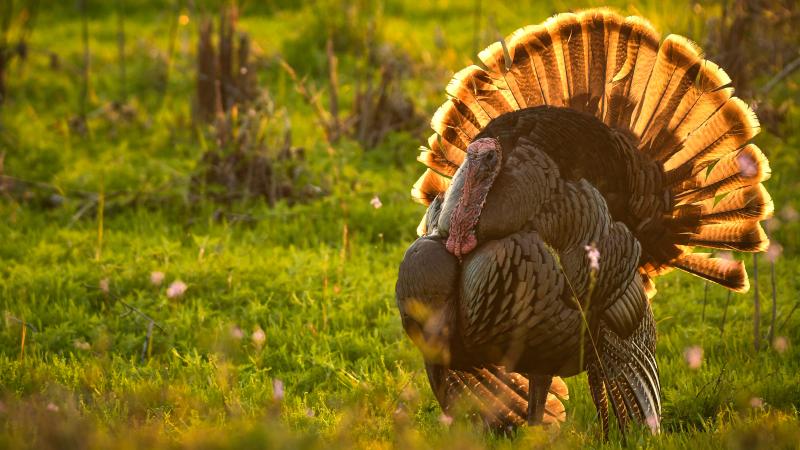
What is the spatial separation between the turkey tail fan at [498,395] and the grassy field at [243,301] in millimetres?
114

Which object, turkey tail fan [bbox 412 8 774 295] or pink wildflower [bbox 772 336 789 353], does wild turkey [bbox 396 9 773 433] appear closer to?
turkey tail fan [bbox 412 8 774 295]

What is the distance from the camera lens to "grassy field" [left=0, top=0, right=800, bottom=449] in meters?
3.79

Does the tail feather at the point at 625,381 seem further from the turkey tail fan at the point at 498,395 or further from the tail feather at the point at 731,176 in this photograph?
the tail feather at the point at 731,176

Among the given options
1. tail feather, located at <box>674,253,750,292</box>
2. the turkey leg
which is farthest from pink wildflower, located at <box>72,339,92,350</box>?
tail feather, located at <box>674,253,750,292</box>

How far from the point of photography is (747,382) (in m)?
4.38

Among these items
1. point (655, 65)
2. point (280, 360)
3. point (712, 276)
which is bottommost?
point (280, 360)

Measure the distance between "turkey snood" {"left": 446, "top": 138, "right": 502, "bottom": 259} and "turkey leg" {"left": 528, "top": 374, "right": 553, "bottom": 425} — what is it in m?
0.67

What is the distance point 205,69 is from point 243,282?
2648mm

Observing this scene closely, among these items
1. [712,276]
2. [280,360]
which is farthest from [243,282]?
[712,276]

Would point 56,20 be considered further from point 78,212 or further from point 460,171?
point 460,171

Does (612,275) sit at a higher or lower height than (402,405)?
higher

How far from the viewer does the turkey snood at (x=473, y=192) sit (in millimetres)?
3652

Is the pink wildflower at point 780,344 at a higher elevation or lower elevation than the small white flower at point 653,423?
higher

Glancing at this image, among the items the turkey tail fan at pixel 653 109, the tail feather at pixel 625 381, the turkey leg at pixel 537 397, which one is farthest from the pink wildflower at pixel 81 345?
the tail feather at pixel 625 381
